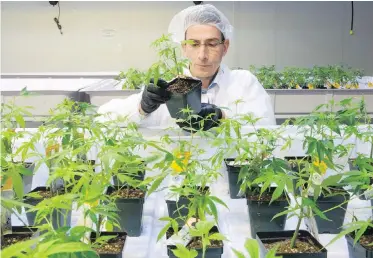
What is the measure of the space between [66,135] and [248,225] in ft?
1.69

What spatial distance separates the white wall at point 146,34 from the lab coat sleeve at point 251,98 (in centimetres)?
315

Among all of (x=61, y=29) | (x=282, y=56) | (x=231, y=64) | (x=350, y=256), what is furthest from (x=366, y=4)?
(x=350, y=256)

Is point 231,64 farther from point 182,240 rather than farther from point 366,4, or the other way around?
point 182,240

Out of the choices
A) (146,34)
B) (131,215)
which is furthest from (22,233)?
(146,34)

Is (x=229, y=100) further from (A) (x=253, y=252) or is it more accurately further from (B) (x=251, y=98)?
(A) (x=253, y=252)

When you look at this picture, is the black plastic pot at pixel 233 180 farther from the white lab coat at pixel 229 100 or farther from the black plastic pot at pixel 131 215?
the white lab coat at pixel 229 100

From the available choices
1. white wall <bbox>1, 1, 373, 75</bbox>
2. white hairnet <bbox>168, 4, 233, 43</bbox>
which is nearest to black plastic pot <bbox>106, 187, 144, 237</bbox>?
white hairnet <bbox>168, 4, 233, 43</bbox>

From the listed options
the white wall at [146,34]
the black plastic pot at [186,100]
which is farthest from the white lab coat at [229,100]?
the white wall at [146,34]

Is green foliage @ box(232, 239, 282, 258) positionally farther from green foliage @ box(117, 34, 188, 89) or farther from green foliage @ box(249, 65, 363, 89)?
green foliage @ box(249, 65, 363, 89)

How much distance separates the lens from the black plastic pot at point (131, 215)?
97 centimetres

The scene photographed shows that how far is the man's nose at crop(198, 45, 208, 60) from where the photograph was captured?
2053 millimetres

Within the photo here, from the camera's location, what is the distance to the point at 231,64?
5.44 metres

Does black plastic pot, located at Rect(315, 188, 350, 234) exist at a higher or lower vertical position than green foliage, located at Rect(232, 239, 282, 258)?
lower

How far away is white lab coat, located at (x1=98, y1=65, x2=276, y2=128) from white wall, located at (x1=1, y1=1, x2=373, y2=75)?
3153mm
